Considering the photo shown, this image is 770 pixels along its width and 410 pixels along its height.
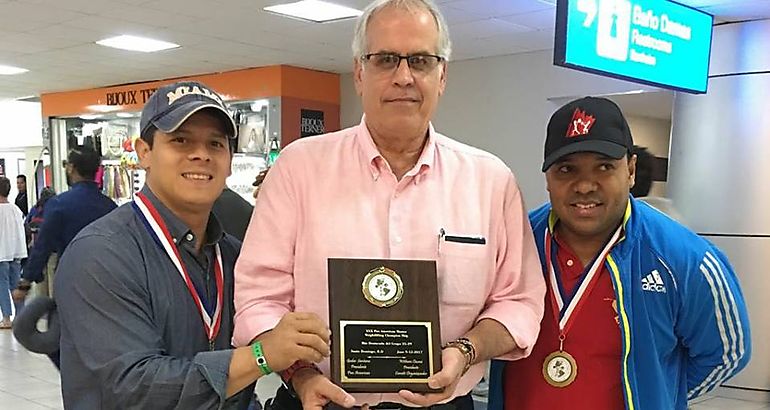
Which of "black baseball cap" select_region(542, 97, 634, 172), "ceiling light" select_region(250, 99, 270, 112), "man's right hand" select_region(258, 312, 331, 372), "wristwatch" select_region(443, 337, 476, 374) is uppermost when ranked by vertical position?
"ceiling light" select_region(250, 99, 270, 112)

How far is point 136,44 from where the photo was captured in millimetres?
8461

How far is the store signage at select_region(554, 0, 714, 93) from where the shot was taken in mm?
4016

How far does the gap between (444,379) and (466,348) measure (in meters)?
0.12

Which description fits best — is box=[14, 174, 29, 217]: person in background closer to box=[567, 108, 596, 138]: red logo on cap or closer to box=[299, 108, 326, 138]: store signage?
box=[299, 108, 326, 138]: store signage

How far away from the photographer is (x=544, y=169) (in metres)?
1.92

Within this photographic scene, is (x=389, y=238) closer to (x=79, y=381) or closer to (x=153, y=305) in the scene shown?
(x=153, y=305)

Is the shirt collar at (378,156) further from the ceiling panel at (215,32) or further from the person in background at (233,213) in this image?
the ceiling panel at (215,32)

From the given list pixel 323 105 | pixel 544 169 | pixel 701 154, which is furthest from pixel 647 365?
pixel 323 105

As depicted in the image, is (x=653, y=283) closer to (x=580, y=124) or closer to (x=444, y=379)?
(x=580, y=124)

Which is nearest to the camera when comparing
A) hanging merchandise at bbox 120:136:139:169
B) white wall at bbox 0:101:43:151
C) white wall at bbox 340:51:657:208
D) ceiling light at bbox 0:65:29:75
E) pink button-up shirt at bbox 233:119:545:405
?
pink button-up shirt at bbox 233:119:545:405

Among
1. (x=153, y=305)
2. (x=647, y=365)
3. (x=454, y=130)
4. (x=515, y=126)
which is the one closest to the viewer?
A: (x=153, y=305)

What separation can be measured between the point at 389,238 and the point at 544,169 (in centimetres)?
51

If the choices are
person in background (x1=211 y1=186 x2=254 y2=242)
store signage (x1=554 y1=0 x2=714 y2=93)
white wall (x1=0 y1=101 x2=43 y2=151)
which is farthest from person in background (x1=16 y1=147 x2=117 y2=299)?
white wall (x1=0 y1=101 x2=43 y2=151)

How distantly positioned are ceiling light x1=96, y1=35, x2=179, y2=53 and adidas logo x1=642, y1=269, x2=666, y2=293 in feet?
23.7
